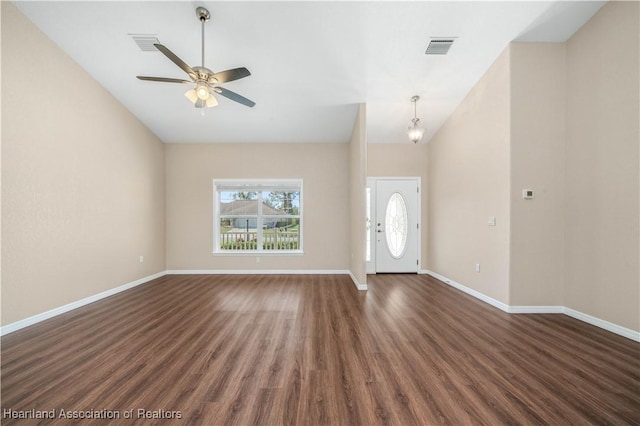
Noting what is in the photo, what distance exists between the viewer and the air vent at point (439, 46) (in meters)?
2.99

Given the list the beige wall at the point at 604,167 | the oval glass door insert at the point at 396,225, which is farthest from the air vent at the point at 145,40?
the beige wall at the point at 604,167

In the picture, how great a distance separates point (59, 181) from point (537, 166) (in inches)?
241

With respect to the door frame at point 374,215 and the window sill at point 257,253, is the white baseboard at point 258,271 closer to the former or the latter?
the window sill at point 257,253

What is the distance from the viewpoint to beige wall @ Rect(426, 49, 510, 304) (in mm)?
3209

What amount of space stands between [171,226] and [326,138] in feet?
13.0

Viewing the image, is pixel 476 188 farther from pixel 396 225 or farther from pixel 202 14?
pixel 202 14

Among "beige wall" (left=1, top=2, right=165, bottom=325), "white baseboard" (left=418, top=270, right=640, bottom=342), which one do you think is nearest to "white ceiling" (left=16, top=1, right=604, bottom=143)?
"beige wall" (left=1, top=2, right=165, bottom=325)

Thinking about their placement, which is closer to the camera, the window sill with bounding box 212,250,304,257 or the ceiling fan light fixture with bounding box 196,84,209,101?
the ceiling fan light fixture with bounding box 196,84,209,101

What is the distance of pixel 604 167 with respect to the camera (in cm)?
267

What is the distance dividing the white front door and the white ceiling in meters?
1.56

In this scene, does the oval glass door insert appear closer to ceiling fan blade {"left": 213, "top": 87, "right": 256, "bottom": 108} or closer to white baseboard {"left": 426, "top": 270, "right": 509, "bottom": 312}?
white baseboard {"left": 426, "top": 270, "right": 509, "bottom": 312}

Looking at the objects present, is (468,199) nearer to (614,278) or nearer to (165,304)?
(614,278)

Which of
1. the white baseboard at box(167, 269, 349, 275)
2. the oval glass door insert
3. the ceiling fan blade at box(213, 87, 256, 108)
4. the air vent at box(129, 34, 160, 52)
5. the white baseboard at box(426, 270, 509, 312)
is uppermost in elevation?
the air vent at box(129, 34, 160, 52)

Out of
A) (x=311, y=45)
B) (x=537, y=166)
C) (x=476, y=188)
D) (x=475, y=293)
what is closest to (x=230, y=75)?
(x=311, y=45)
